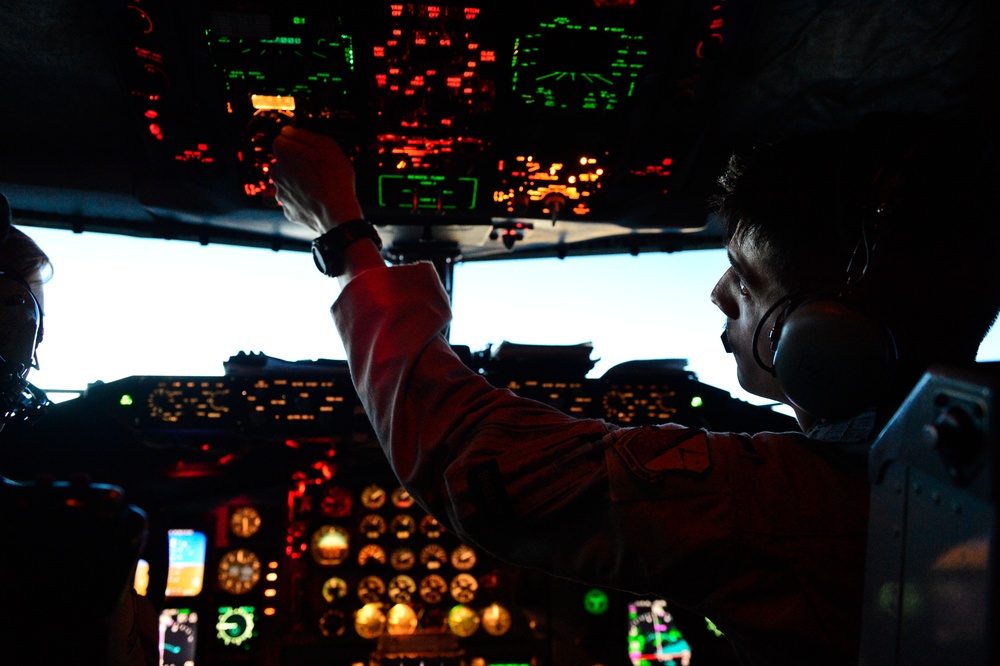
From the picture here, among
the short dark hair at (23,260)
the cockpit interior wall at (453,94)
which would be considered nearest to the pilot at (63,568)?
the short dark hair at (23,260)

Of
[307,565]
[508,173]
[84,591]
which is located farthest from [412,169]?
[84,591]

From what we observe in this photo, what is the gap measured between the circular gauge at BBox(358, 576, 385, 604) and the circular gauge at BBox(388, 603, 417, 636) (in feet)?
0.22

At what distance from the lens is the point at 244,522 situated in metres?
2.02

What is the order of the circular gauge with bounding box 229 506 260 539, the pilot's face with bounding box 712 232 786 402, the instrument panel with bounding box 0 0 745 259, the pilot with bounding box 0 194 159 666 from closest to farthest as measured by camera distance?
the pilot with bounding box 0 194 159 666
the pilot's face with bounding box 712 232 786 402
the instrument panel with bounding box 0 0 745 259
the circular gauge with bounding box 229 506 260 539

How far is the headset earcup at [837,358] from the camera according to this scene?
57 cm

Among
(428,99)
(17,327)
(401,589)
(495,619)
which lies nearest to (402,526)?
(401,589)

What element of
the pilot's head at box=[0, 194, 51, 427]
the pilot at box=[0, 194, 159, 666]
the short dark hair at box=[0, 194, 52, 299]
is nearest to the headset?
the pilot at box=[0, 194, 159, 666]

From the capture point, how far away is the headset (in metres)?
0.57

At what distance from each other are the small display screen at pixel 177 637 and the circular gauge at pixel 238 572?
5.0 inches

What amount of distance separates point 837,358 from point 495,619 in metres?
1.80

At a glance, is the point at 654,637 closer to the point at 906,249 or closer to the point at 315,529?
the point at 315,529

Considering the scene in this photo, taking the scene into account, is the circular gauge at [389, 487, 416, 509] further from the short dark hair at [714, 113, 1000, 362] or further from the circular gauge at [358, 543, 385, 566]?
the short dark hair at [714, 113, 1000, 362]

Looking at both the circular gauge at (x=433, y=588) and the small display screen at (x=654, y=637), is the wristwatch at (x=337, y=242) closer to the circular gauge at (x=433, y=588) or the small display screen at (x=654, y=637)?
the circular gauge at (x=433, y=588)

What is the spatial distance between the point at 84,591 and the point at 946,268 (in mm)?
734
